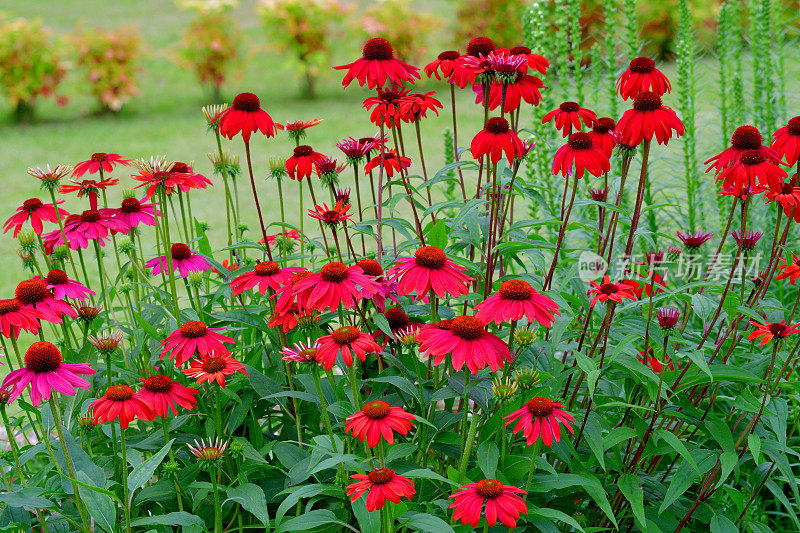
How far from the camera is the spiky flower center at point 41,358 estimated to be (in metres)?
1.35

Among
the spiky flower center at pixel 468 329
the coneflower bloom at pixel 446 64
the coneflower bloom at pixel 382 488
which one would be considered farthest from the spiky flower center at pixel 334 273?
→ the coneflower bloom at pixel 446 64

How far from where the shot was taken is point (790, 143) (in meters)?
1.55

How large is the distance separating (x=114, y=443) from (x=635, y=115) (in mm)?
1296

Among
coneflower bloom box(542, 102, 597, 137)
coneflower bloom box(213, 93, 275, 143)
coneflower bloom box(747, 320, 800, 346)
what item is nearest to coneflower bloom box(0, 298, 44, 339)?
coneflower bloom box(213, 93, 275, 143)

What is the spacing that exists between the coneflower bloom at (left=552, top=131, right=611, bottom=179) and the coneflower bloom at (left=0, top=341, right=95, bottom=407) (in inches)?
39.2

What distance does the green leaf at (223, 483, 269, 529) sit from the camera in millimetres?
1445

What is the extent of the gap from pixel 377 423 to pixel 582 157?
681 mm

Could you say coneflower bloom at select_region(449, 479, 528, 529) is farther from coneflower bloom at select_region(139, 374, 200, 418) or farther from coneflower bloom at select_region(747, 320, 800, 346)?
coneflower bloom at select_region(747, 320, 800, 346)

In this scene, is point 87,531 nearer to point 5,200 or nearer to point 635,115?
point 635,115

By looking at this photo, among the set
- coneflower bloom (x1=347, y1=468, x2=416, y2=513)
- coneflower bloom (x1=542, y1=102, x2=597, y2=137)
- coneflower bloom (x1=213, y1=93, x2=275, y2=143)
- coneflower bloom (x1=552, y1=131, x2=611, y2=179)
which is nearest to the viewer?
coneflower bloom (x1=347, y1=468, x2=416, y2=513)

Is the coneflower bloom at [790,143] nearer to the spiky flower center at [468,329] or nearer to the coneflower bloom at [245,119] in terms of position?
the spiky flower center at [468,329]

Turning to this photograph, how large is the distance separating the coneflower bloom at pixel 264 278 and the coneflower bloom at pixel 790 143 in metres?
1.02

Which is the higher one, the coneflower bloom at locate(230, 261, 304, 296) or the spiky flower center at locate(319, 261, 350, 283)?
the spiky flower center at locate(319, 261, 350, 283)

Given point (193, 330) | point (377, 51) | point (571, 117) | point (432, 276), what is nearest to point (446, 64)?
point (377, 51)
